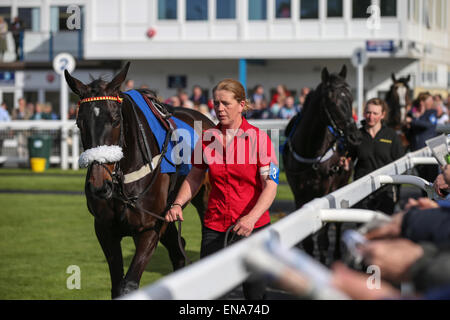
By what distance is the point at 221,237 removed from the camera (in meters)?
4.69

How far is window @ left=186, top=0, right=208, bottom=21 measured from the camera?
31.6 metres

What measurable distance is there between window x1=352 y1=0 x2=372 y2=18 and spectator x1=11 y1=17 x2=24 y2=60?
1354cm

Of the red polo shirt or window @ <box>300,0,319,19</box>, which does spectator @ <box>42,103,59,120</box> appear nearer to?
window @ <box>300,0,319,19</box>

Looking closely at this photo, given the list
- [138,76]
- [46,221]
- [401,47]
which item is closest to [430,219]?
[46,221]

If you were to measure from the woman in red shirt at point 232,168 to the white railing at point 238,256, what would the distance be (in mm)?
1125

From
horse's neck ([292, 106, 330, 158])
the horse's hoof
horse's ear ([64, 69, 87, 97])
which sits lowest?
the horse's hoof

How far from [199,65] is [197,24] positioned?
2012 millimetres

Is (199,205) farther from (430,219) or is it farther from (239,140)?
(430,219)

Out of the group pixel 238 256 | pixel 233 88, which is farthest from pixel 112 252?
pixel 238 256

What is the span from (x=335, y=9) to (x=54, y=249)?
901 inches

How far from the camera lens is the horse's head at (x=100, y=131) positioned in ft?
15.6

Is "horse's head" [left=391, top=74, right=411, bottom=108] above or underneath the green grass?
above

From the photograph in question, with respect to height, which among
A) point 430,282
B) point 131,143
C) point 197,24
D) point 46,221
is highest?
point 197,24

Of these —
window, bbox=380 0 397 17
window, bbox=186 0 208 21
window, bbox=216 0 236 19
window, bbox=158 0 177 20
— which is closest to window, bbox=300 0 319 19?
window, bbox=380 0 397 17
